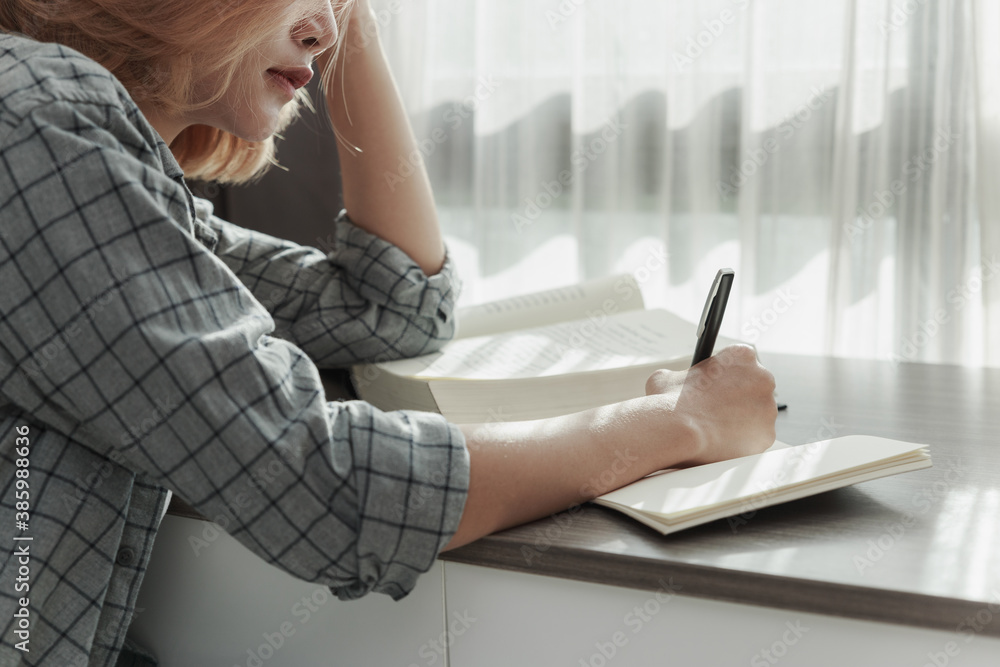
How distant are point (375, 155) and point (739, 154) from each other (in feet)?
3.97

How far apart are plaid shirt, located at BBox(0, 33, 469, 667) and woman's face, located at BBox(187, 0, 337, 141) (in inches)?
5.5

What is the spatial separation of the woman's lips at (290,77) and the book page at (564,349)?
0.26 m

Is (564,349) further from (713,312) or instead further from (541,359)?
(713,312)

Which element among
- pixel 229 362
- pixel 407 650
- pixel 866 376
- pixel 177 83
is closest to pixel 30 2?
pixel 177 83

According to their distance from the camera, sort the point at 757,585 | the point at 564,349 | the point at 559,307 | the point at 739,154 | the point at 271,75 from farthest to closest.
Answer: the point at 739,154, the point at 559,307, the point at 564,349, the point at 271,75, the point at 757,585

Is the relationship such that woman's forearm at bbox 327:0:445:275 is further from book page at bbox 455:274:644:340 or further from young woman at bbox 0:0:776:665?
young woman at bbox 0:0:776:665

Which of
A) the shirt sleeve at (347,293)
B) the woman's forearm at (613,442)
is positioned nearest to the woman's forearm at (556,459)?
the woman's forearm at (613,442)

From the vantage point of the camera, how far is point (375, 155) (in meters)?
0.87

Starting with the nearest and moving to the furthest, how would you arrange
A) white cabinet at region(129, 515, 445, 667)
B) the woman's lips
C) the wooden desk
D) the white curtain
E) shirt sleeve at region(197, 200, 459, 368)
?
the wooden desk → white cabinet at region(129, 515, 445, 667) → the woman's lips → shirt sleeve at region(197, 200, 459, 368) → the white curtain

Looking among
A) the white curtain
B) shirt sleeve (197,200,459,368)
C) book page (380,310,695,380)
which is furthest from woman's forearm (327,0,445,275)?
the white curtain

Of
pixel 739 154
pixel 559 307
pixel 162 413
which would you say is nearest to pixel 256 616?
pixel 162 413

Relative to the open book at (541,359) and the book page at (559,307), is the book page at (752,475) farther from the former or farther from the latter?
the book page at (559,307)

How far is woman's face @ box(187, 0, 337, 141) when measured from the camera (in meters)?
0.61

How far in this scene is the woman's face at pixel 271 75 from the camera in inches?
24.0
